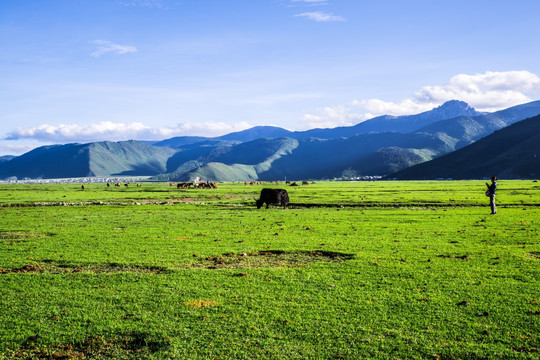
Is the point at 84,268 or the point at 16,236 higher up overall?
the point at 16,236

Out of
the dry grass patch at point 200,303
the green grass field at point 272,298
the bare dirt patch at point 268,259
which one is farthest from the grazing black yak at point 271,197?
the dry grass patch at point 200,303

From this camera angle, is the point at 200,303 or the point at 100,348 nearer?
the point at 100,348

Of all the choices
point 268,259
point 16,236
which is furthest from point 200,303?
point 16,236

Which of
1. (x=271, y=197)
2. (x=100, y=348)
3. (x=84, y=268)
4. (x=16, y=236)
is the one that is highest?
(x=271, y=197)

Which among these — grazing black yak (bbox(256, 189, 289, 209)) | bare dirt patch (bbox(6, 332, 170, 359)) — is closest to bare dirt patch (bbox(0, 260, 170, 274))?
bare dirt patch (bbox(6, 332, 170, 359))

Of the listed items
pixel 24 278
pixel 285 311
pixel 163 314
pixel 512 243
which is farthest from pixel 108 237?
pixel 512 243

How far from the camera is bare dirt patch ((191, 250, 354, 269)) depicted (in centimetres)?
1877

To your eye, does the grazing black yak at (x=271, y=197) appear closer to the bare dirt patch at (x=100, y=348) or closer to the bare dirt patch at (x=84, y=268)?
the bare dirt patch at (x=84, y=268)

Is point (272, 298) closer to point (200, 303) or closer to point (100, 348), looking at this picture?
point (200, 303)

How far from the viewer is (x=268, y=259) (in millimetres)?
20031

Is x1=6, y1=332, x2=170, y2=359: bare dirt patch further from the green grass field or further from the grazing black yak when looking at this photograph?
the grazing black yak

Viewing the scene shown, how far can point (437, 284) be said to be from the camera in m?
15.1

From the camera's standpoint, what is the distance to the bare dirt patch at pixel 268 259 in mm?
18766

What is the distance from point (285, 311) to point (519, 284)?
9.34 metres
